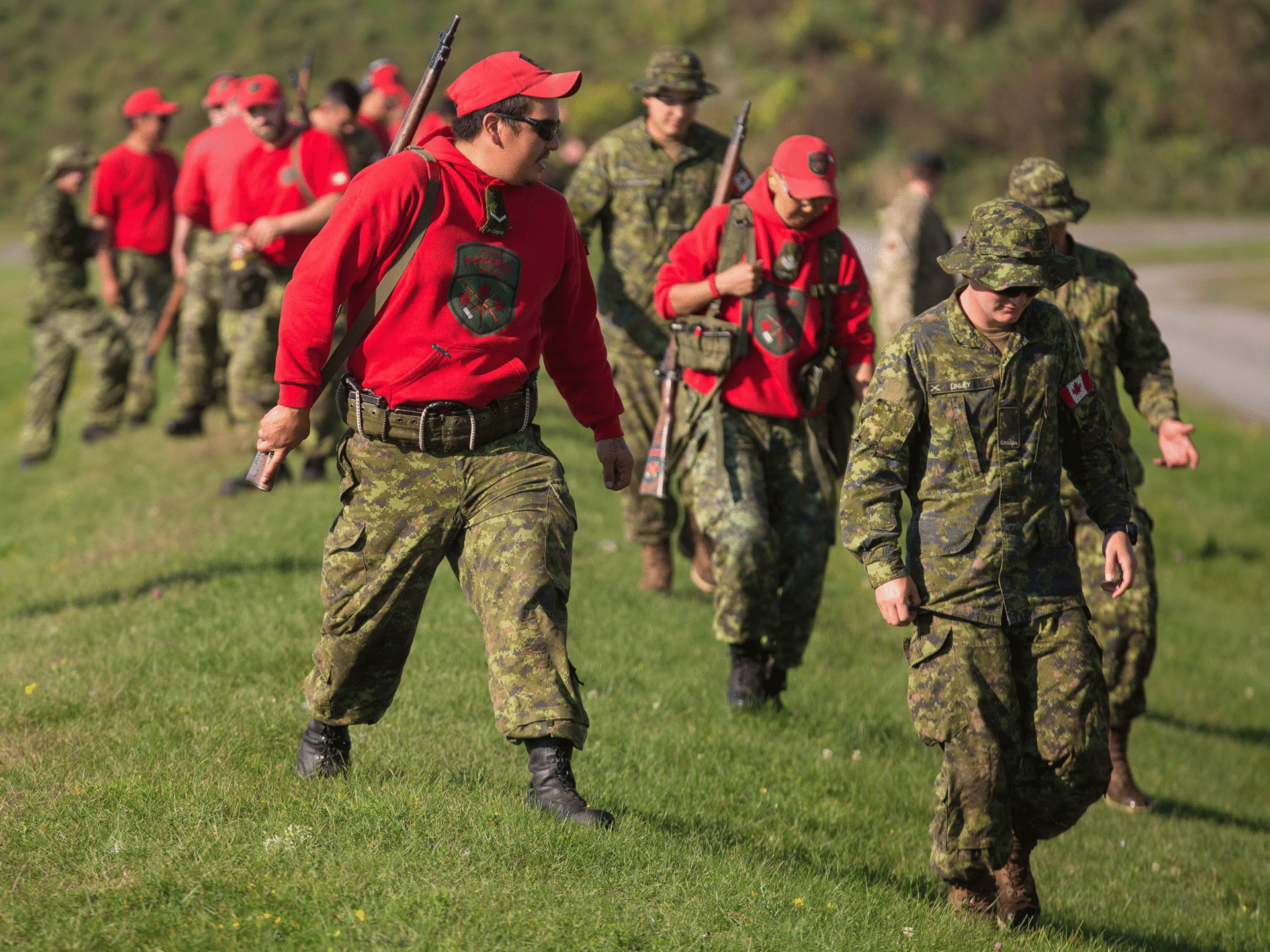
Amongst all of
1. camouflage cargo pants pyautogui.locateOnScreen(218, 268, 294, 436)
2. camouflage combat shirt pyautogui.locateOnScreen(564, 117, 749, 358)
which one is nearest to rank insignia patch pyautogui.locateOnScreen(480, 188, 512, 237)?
camouflage combat shirt pyautogui.locateOnScreen(564, 117, 749, 358)

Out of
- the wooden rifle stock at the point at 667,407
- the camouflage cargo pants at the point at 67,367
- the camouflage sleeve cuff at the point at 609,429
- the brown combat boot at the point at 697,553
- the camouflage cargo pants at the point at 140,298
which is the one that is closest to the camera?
the camouflage sleeve cuff at the point at 609,429

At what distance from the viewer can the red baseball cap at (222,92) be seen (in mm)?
11297

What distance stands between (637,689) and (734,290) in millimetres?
2032

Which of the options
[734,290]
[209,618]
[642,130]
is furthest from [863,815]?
[642,130]

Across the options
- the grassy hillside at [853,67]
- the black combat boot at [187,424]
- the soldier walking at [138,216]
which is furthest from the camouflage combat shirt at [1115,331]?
the grassy hillside at [853,67]

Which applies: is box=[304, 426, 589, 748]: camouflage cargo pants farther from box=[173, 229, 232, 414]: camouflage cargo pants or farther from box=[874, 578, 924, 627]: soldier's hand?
box=[173, 229, 232, 414]: camouflage cargo pants

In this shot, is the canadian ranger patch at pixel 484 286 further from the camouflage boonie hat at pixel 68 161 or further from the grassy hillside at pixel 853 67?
the grassy hillside at pixel 853 67

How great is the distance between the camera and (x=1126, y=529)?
468cm

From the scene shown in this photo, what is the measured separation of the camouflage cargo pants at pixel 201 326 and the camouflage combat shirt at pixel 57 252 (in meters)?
1.82

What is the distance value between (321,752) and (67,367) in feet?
31.1

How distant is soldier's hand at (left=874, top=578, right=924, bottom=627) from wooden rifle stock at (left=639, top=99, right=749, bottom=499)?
7.75ft

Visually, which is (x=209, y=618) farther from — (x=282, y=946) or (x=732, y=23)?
(x=732, y=23)

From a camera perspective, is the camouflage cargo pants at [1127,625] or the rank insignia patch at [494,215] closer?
the rank insignia patch at [494,215]

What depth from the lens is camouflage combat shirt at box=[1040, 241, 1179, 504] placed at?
6215mm
